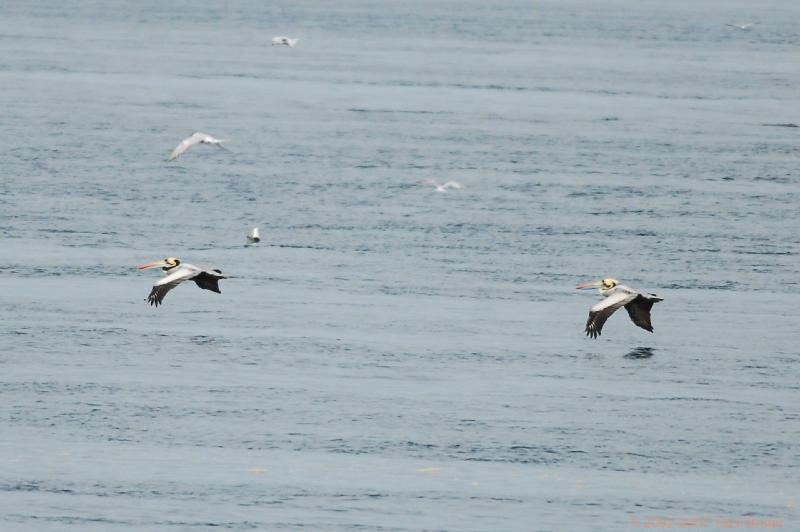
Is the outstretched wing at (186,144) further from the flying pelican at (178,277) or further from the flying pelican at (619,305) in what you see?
the flying pelican at (619,305)

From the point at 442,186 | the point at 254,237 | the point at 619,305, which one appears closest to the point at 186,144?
the point at 442,186

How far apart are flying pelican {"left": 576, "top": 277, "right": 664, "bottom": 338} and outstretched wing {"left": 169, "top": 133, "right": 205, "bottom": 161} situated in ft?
47.5

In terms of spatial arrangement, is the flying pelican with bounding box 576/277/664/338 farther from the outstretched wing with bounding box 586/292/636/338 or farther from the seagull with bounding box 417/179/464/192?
the seagull with bounding box 417/179/464/192

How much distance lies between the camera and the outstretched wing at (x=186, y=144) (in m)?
35.1

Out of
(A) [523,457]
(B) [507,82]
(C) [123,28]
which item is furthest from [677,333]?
(C) [123,28]

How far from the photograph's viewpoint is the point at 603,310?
21.5 metres

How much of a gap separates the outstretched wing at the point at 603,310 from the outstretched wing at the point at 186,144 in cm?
1522

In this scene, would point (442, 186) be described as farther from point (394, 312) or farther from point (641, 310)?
point (641, 310)

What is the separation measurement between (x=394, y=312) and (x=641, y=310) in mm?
3860

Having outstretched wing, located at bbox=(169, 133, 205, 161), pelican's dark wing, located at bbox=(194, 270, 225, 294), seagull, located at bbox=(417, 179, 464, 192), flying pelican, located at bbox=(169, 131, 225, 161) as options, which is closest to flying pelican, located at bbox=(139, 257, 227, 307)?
pelican's dark wing, located at bbox=(194, 270, 225, 294)

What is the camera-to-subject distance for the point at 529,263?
27.4 m

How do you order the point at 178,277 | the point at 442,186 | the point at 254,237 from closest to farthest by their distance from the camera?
the point at 178,277 → the point at 254,237 → the point at 442,186

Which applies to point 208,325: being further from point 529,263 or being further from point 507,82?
point 507,82

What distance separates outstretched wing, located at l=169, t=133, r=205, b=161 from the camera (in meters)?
35.1
